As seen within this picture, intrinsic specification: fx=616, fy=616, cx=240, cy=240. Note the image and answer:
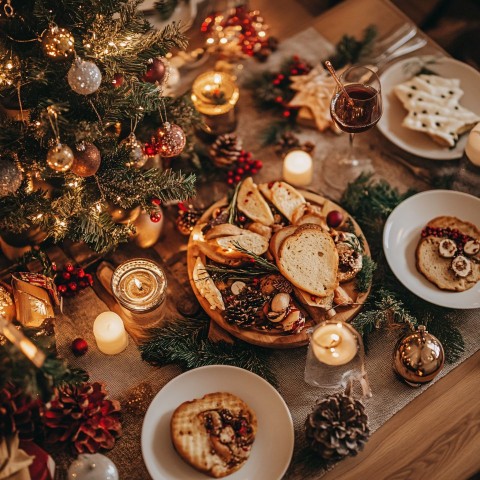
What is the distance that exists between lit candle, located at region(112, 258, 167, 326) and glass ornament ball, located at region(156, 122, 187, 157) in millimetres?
258

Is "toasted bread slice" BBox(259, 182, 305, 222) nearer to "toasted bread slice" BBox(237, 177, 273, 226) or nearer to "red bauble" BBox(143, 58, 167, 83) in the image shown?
"toasted bread slice" BBox(237, 177, 273, 226)

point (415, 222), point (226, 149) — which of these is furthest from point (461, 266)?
point (226, 149)

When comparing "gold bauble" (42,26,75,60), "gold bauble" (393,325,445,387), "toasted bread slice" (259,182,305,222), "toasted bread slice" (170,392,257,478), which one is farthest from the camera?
"toasted bread slice" (259,182,305,222)

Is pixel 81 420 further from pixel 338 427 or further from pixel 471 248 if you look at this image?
pixel 471 248

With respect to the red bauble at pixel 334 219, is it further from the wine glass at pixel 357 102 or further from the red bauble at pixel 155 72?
the red bauble at pixel 155 72

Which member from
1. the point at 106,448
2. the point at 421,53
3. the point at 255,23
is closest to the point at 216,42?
the point at 255,23

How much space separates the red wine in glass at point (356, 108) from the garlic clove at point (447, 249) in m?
0.33

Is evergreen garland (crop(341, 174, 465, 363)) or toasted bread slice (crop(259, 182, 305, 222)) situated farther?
toasted bread slice (crop(259, 182, 305, 222))

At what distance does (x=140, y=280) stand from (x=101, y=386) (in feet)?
0.82

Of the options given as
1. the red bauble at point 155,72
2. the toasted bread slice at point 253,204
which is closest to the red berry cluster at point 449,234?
the toasted bread slice at point 253,204

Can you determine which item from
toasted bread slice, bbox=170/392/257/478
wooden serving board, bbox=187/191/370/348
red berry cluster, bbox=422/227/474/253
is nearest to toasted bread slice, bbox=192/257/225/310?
wooden serving board, bbox=187/191/370/348

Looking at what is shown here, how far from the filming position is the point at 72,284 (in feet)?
4.80

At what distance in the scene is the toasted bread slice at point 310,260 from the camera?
4.50ft

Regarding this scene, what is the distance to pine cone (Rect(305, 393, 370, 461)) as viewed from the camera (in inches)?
46.9
